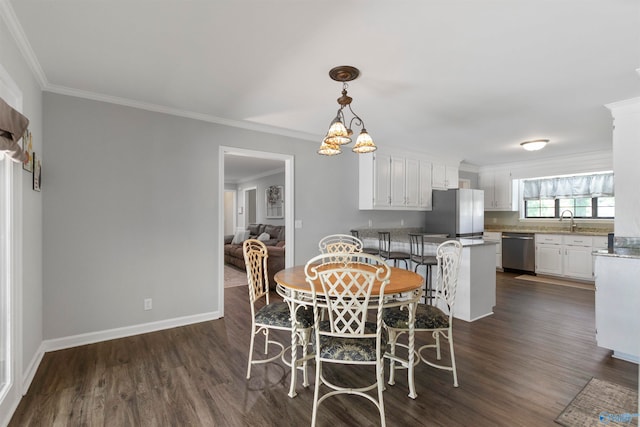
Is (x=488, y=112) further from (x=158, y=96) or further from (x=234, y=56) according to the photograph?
(x=158, y=96)

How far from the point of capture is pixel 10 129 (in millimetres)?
1568

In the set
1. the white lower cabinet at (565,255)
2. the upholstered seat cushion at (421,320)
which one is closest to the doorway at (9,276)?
the upholstered seat cushion at (421,320)

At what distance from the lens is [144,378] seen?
2.34 meters

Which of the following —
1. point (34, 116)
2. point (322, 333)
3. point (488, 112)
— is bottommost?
point (322, 333)

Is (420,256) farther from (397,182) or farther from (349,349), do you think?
(349,349)

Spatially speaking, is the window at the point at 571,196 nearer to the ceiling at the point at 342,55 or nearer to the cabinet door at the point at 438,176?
the cabinet door at the point at 438,176

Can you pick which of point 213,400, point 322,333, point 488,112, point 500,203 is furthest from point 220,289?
point 500,203

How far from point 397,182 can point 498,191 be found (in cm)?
329

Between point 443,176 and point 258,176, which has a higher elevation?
point 258,176

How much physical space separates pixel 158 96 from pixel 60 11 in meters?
1.25

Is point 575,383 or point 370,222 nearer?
point 575,383

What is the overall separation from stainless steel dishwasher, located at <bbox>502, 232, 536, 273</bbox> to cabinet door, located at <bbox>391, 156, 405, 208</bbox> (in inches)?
115

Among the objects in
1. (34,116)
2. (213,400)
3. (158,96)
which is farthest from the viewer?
(158,96)

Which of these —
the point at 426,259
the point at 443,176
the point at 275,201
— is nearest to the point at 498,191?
the point at 443,176
